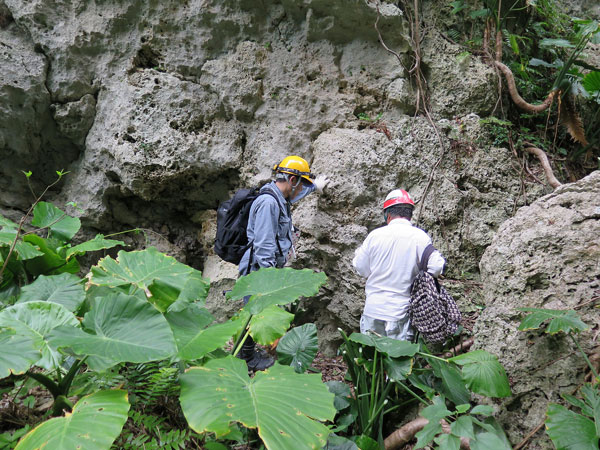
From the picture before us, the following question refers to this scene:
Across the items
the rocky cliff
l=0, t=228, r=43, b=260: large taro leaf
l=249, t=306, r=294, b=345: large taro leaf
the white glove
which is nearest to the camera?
l=249, t=306, r=294, b=345: large taro leaf

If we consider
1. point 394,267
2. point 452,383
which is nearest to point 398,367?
point 452,383

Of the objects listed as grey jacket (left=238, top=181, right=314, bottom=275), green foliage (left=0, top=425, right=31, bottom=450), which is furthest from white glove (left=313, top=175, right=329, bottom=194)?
green foliage (left=0, top=425, right=31, bottom=450)

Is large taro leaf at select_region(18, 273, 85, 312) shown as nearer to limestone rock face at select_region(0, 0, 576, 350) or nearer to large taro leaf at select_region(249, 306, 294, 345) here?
large taro leaf at select_region(249, 306, 294, 345)

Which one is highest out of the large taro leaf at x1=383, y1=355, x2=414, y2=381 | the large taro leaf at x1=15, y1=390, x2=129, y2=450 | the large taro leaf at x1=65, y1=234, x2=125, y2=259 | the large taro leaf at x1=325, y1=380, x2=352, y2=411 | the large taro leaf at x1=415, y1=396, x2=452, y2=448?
the large taro leaf at x1=15, y1=390, x2=129, y2=450

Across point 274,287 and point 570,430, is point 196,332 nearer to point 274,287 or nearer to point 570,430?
point 274,287

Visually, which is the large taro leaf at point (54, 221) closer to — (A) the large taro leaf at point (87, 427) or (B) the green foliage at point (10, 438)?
(B) the green foliage at point (10, 438)

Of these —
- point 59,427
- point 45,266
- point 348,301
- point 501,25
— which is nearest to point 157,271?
point 59,427

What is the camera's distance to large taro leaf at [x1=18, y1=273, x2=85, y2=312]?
2.39 m

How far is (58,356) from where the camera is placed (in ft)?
5.91

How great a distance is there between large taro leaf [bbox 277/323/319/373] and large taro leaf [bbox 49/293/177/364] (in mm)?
1183

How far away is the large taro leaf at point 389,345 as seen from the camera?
2439mm

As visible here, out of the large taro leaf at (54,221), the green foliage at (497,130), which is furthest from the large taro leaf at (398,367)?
the green foliage at (497,130)

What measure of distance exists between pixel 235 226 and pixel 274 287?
1298 mm

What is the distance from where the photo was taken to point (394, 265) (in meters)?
3.01
